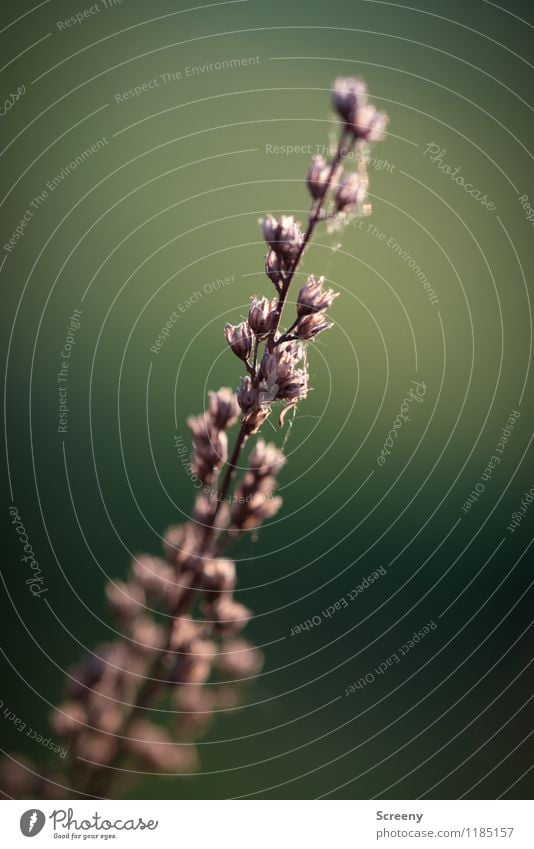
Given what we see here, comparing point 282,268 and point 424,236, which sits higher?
point 424,236

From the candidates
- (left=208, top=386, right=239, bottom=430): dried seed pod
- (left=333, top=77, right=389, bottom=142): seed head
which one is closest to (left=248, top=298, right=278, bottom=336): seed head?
(left=208, top=386, right=239, bottom=430): dried seed pod

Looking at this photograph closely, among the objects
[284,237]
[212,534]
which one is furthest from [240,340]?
[212,534]

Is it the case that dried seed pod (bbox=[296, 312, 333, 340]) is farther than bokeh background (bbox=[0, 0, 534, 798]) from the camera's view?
No

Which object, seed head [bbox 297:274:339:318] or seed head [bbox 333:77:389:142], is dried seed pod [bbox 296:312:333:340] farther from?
seed head [bbox 333:77:389:142]

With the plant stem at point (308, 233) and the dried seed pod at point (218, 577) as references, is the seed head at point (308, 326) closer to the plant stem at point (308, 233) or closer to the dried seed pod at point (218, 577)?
the plant stem at point (308, 233)
